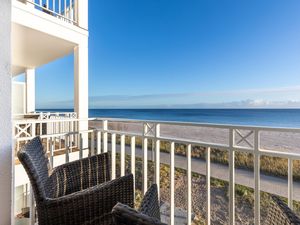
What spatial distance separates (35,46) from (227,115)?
21.8m

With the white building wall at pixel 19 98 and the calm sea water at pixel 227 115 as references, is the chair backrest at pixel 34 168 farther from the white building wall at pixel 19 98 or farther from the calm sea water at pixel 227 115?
the calm sea water at pixel 227 115

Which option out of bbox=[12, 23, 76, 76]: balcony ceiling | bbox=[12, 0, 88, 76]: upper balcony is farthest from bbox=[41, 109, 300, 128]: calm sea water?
bbox=[12, 0, 88, 76]: upper balcony

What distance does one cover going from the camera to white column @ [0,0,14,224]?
102 centimetres

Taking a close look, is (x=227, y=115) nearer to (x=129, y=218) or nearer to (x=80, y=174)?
(x=80, y=174)

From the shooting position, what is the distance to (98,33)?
790 inches

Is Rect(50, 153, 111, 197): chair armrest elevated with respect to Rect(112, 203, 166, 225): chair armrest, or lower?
lower

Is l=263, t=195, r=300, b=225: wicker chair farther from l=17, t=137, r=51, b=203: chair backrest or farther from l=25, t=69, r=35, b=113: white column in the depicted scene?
l=25, t=69, r=35, b=113: white column

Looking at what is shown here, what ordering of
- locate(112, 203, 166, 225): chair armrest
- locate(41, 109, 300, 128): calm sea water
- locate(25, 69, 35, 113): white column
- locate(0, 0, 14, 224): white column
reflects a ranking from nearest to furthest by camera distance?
1. locate(112, 203, 166, 225): chair armrest
2. locate(0, 0, 14, 224): white column
3. locate(25, 69, 35, 113): white column
4. locate(41, 109, 300, 128): calm sea water

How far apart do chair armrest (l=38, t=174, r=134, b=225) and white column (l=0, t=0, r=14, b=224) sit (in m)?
0.18

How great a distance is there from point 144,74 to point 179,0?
27.3ft

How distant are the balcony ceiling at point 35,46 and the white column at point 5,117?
112 inches

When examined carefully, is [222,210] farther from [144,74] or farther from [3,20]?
[144,74]

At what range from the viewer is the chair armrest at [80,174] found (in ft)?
5.08

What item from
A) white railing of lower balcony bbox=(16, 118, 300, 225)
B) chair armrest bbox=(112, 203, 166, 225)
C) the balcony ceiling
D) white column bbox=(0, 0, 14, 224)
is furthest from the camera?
the balcony ceiling
